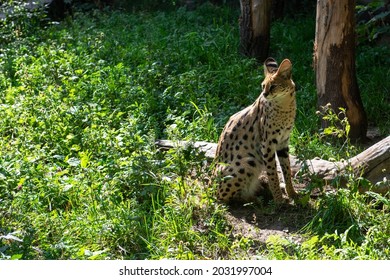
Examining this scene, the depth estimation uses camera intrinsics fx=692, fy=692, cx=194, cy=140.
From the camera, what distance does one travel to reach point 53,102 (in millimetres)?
8414

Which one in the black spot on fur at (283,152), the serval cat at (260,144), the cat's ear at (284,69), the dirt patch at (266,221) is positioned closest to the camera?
the dirt patch at (266,221)

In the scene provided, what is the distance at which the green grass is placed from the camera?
5785 mm

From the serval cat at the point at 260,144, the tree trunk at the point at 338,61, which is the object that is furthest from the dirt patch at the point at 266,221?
the tree trunk at the point at 338,61

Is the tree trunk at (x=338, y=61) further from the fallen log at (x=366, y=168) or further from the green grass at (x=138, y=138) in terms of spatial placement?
the fallen log at (x=366, y=168)

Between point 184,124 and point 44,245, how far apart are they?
2.53 m

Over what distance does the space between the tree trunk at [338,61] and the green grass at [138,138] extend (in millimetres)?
427

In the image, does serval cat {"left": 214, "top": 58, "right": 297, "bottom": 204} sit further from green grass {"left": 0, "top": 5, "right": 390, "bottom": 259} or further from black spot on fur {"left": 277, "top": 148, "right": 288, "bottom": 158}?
green grass {"left": 0, "top": 5, "right": 390, "bottom": 259}

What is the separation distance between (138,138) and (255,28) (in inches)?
160

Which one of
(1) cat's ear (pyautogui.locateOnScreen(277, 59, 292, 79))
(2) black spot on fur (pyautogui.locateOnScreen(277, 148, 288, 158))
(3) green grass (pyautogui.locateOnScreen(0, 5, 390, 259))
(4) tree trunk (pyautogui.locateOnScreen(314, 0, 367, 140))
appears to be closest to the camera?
(3) green grass (pyautogui.locateOnScreen(0, 5, 390, 259))

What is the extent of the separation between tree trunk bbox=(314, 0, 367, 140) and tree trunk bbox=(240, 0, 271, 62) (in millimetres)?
2634

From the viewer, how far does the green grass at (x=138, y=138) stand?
5.79 m

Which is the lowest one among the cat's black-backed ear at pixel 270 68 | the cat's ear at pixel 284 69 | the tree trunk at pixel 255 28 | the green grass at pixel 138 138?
the green grass at pixel 138 138

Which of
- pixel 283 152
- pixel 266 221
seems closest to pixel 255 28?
pixel 283 152

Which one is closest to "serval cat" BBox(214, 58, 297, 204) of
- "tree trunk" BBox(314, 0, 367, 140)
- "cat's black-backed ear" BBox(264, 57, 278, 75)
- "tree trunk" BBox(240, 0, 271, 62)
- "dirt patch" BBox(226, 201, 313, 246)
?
"cat's black-backed ear" BBox(264, 57, 278, 75)
